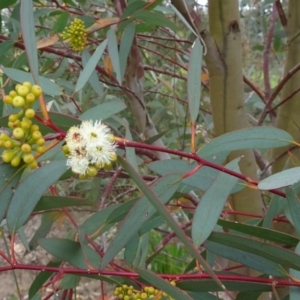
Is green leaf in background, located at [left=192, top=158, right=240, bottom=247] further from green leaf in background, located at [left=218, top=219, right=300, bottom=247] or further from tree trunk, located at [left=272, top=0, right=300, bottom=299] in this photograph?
tree trunk, located at [left=272, top=0, right=300, bottom=299]

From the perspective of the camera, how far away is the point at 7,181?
1.61ft

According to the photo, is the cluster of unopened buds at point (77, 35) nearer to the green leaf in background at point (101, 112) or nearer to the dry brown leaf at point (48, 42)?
the dry brown leaf at point (48, 42)

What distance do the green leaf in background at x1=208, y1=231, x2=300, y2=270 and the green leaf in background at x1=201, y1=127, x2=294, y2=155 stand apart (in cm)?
11

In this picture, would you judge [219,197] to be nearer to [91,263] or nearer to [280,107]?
[91,263]

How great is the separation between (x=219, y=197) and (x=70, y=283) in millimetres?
338

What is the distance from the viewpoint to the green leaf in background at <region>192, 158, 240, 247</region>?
52cm

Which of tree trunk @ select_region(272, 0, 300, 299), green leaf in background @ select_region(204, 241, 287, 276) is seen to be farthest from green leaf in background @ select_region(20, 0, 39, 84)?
tree trunk @ select_region(272, 0, 300, 299)

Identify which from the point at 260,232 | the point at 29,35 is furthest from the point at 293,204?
the point at 29,35

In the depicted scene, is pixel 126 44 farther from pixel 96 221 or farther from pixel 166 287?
pixel 166 287

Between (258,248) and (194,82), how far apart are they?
23cm

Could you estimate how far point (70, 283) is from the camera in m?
0.73

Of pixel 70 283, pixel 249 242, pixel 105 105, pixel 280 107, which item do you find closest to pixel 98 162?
pixel 105 105

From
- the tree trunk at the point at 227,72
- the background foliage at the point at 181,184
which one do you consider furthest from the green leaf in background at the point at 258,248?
the tree trunk at the point at 227,72

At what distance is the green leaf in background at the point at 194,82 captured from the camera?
57 centimetres
